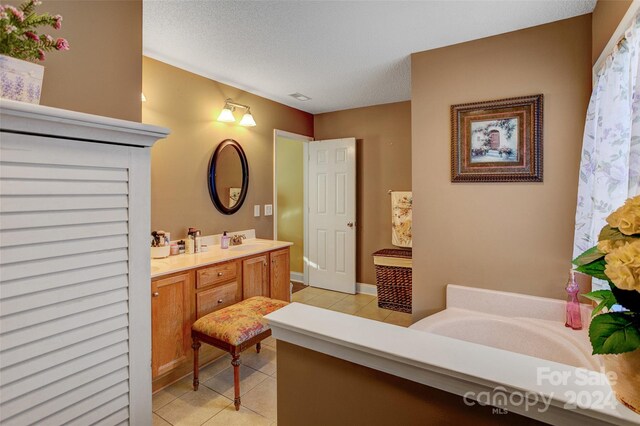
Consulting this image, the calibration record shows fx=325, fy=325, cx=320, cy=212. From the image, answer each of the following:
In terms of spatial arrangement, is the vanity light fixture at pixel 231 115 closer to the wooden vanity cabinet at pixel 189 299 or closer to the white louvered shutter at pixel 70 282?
the wooden vanity cabinet at pixel 189 299

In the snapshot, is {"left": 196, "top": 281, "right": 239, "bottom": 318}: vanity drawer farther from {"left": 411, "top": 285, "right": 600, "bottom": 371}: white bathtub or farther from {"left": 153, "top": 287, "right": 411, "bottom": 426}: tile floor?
{"left": 411, "top": 285, "right": 600, "bottom": 371}: white bathtub

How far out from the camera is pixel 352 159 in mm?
4367

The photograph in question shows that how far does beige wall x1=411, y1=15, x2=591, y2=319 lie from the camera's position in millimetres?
2215

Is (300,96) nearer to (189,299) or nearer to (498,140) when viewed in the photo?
(498,140)

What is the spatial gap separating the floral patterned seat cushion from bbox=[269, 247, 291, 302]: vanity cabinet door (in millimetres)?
635

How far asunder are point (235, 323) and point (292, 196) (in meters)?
2.99

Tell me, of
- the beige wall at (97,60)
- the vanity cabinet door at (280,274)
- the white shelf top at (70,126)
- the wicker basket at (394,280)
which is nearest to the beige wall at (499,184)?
the wicker basket at (394,280)

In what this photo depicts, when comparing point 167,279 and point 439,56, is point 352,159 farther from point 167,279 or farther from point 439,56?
→ point 167,279

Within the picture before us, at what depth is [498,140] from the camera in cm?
242

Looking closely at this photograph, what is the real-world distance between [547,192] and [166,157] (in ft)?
9.75

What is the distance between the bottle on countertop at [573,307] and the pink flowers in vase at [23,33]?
9.28 feet

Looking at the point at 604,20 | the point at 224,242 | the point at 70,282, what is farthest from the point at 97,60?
the point at 604,20

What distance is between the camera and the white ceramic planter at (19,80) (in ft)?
2.90

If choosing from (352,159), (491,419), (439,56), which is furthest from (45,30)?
(352,159)
